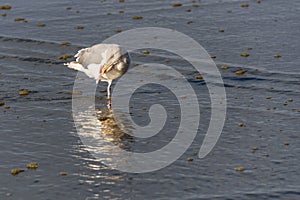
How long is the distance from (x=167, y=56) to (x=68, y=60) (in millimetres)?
3092

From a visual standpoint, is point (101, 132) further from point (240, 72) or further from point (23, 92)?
point (240, 72)

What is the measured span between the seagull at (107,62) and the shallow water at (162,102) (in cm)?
78

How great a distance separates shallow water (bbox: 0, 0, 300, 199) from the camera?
46.2 ft

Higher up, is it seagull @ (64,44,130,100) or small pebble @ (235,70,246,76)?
seagull @ (64,44,130,100)

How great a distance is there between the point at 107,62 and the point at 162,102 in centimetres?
180

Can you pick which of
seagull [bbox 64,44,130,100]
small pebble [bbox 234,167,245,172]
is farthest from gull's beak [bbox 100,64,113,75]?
small pebble [bbox 234,167,245,172]

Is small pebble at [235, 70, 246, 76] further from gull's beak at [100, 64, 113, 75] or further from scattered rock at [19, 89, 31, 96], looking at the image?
scattered rock at [19, 89, 31, 96]

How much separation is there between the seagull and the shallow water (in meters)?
0.78

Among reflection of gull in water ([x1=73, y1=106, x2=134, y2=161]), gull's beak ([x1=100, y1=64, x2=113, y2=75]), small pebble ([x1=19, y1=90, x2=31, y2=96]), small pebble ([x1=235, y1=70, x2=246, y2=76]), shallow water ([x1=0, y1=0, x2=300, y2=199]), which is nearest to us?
shallow water ([x1=0, y1=0, x2=300, y2=199])

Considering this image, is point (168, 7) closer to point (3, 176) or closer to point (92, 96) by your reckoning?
point (92, 96)

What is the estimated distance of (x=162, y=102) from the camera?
19141 millimetres

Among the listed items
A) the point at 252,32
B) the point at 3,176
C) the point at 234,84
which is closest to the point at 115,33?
the point at 252,32

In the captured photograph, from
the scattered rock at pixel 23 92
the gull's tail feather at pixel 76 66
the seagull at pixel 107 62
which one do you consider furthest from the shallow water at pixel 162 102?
the seagull at pixel 107 62

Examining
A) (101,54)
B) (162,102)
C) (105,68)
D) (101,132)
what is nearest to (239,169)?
(101,132)
